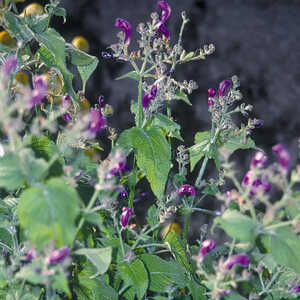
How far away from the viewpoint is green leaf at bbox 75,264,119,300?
1.96 feet

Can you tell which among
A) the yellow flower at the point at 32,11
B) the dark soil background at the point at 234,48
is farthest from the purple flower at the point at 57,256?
the dark soil background at the point at 234,48

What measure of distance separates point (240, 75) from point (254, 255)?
1640 millimetres

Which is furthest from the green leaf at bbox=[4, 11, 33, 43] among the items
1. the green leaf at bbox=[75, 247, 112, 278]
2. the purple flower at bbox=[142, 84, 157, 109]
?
the green leaf at bbox=[75, 247, 112, 278]

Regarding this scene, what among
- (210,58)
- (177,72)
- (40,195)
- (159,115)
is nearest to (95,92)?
(177,72)

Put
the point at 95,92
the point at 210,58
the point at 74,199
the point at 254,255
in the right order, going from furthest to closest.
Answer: the point at 210,58 → the point at 95,92 → the point at 254,255 → the point at 74,199

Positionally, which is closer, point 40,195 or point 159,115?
point 40,195

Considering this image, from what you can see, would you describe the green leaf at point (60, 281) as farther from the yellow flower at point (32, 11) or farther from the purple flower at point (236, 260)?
the yellow flower at point (32, 11)

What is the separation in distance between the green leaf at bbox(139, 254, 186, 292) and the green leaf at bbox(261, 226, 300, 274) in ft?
0.61

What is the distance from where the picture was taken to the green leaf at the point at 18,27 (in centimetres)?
60

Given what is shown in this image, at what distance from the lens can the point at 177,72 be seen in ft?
6.50

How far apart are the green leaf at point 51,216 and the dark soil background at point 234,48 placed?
62.2 inches

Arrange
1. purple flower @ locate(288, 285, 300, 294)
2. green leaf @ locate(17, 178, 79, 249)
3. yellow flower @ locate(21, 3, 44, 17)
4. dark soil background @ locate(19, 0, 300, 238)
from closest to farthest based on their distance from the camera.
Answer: green leaf @ locate(17, 178, 79, 249), purple flower @ locate(288, 285, 300, 294), yellow flower @ locate(21, 3, 44, 17), dark soil background @ locate(19, 0, 300, 238)

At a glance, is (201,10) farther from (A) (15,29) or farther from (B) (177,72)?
(A) (15,29)

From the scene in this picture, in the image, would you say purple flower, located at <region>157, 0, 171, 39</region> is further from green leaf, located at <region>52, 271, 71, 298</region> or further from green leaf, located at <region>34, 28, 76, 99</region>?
green leaf, located at <region>52, 271, 71, 298</region>
